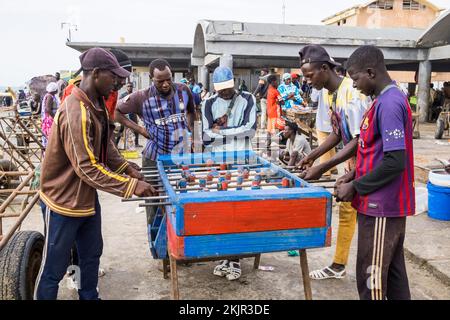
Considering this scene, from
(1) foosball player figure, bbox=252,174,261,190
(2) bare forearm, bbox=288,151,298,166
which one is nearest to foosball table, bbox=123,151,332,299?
(1) foosball player figure, bbox=252,174,261,190

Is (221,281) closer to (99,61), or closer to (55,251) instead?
(55,251)

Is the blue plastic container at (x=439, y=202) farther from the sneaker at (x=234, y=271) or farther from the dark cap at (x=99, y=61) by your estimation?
the dark cap at (x=99, y=61)

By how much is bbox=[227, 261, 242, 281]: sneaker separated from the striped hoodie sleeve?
5.39 ft

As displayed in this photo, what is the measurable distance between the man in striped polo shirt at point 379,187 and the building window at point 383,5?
38.2 metres

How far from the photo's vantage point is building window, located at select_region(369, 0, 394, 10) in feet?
121

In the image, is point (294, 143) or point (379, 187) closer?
point (379, 187)

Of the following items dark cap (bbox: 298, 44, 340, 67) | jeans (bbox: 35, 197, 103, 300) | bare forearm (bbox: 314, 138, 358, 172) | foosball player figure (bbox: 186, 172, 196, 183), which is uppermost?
dark cap (bbox: 298, 44, 340, 67)

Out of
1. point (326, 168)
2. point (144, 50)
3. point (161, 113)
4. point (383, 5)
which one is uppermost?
point (383, 5)

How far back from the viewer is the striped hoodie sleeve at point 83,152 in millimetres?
2641

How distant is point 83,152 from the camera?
2645mm

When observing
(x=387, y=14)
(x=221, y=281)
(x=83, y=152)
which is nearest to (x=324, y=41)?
(x=221, y=281)

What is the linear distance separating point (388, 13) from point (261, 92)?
28130 millimetres

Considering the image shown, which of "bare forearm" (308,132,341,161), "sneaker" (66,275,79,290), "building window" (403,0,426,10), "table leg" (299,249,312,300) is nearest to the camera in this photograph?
"table leg" (299,249,312,300)

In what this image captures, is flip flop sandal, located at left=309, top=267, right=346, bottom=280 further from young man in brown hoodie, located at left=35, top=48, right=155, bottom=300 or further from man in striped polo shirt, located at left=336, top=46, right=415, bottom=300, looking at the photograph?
young man in brown hoodie, located at left=35, top=48, right=155, bottom=300
